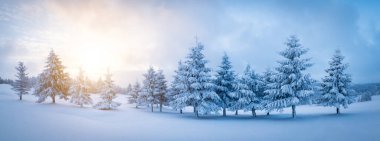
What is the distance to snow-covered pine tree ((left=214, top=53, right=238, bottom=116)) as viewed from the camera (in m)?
35.9

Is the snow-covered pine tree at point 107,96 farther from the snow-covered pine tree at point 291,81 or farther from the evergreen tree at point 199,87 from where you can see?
the snow-covered pine tree at point 291,81

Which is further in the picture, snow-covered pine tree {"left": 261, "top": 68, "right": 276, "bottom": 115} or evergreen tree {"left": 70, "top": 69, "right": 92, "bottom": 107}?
evergreen tree {"left": 70, "top": 69, "right": 92, "bottom": 107}

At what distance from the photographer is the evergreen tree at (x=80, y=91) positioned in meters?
42.8

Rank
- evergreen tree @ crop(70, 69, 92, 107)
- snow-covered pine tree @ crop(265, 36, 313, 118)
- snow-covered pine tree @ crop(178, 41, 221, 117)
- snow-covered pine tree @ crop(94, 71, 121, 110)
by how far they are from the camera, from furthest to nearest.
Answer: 1. evergreen tree @ crop(70, 69, 92, 107)
2. snow-covered pine tree @ crop(94, 71, 121, 110)
3. snow-covered pine tree @ crop(178, 41, 221, 117)
4. snow-covered pine tree @ crop(265, 36, 313, 118)

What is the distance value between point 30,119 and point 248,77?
26862mm

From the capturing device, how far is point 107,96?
133 feet

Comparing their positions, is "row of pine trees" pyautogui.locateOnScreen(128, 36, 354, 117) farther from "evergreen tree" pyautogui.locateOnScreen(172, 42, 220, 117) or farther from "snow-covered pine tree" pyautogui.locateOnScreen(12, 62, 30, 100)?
"snow-covered pine tree" pyautogui.locateOnScreen(12, 62, 30, 100)

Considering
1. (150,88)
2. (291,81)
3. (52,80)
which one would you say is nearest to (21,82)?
(52,80)

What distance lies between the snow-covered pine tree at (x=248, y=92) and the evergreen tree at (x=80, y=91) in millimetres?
25285

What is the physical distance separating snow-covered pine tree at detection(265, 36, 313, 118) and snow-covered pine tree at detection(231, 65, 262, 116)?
349 centimetres

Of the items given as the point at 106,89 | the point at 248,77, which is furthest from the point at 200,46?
the point at 106,89

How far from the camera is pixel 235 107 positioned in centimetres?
3559

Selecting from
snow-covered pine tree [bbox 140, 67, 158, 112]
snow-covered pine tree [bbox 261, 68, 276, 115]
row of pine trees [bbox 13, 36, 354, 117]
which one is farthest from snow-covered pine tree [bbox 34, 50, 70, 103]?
snow-covered pine tree [bbox 261, 68, 276, 115]

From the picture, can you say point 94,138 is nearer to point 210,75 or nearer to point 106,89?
point 210,75
